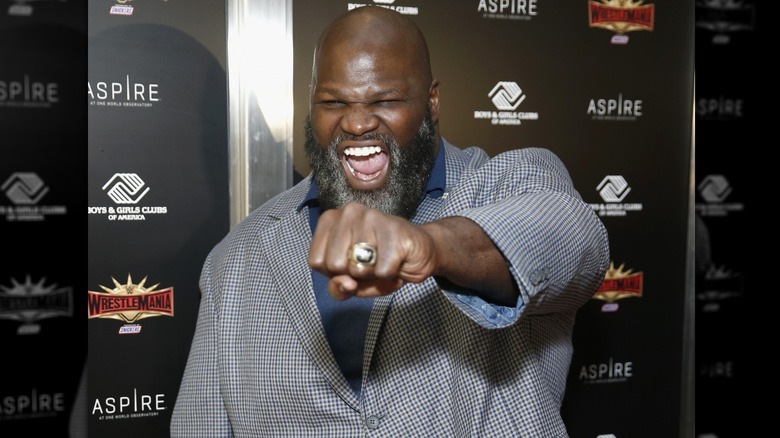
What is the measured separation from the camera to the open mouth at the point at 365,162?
4.57 ft

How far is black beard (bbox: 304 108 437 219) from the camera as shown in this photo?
138cm

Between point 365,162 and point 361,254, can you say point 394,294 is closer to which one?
point 365,162

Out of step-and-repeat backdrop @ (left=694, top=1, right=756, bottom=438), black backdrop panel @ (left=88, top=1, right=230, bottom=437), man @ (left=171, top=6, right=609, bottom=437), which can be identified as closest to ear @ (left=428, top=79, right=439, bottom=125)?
man @ (left=171, top=6, right=609, bottom=437)

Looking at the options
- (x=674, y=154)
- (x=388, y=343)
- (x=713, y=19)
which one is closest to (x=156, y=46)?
(x=388, y=343)

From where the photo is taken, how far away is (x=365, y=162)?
1410 mm

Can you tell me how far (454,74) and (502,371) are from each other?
1.32 meters

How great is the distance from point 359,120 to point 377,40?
0.16m

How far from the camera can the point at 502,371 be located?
118 cm

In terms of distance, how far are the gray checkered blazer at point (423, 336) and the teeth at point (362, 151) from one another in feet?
0.49

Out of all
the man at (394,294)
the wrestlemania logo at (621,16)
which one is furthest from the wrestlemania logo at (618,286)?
the man at (394,294)

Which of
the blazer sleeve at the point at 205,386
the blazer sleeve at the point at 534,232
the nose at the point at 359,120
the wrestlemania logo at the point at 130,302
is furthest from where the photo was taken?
the wrestlemania logo at the point at 130,302

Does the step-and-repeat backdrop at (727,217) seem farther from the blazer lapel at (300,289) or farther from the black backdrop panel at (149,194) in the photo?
the black backdrop panel at (149,194)

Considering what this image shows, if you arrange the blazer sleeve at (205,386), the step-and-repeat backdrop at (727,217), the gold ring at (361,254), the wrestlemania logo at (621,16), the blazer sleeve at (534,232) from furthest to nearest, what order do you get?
1. the wrestlemania logo at (621,16)
2. the blazer sleeve at (205,386)
3. the blazer sleeve at (534,232)
4. the gold ring at (361,254)
5. the step-and-repeat backdrop at (727,217)

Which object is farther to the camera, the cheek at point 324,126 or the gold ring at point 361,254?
the cheek at point 324,126
